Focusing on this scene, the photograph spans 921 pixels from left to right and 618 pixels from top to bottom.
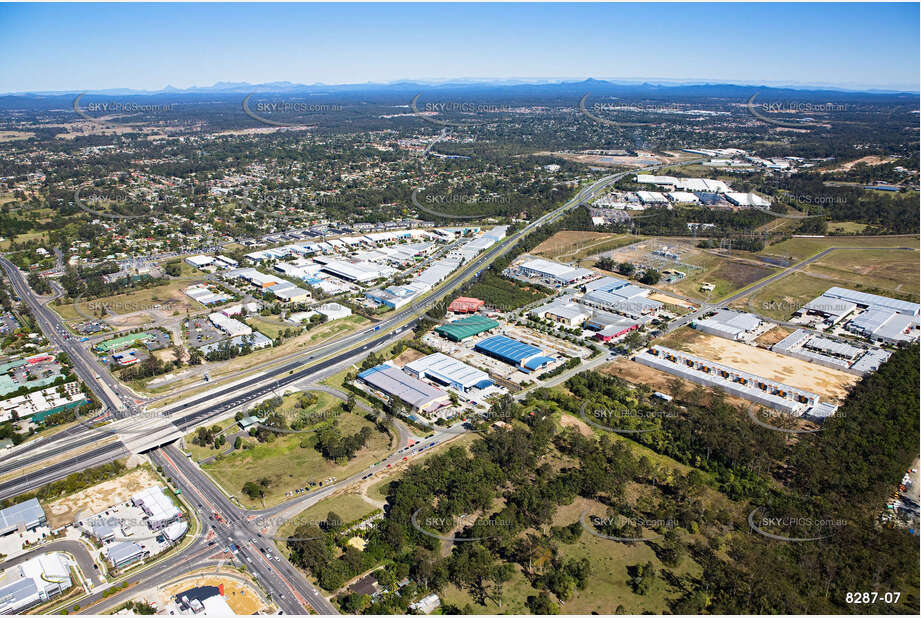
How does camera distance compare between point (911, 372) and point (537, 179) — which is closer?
point (911, 372)

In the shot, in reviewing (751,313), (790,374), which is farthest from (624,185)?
(790,374)

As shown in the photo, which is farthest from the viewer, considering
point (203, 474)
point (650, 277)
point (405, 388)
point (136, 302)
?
point (650, 277)

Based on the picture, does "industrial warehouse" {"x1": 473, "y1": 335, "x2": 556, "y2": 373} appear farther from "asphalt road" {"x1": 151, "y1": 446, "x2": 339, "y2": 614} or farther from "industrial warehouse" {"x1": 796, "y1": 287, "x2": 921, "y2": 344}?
"industrial warehouse" {"x1": 796, "y1": 287, "x2": 921, "y2": 344}

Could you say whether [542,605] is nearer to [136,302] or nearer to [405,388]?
[405,388]

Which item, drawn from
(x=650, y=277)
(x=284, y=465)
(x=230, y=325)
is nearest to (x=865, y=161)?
(x=650, y=277)

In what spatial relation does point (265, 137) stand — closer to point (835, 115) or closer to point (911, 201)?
point (911, 201)

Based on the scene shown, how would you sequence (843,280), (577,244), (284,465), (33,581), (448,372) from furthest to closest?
(577,244), (843,280), (448,372), (284,465), (33,581)
